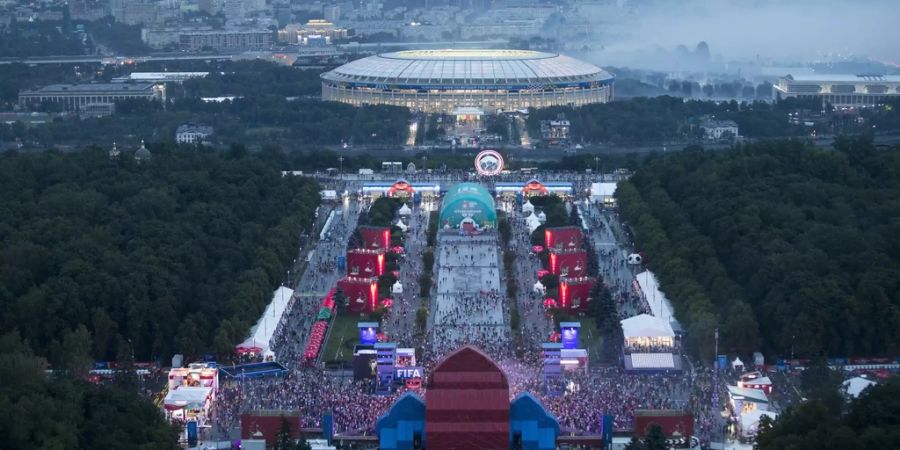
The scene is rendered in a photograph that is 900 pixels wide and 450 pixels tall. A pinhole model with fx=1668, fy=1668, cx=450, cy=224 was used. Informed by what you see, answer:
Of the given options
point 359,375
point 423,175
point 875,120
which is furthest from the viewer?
point 875,120

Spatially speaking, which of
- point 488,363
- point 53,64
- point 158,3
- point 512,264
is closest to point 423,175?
point 512,264

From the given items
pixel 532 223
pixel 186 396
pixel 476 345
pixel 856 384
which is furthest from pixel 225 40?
pixel 856 384

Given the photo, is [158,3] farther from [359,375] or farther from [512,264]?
[359,375]

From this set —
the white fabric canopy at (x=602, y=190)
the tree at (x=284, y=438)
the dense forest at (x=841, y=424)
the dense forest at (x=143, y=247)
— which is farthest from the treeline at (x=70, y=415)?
the white fabric canopy at (x=602, y=190)

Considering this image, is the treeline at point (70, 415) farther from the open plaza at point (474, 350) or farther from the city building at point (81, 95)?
the city building at point (81, 95)

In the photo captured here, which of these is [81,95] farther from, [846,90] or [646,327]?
[646,327]

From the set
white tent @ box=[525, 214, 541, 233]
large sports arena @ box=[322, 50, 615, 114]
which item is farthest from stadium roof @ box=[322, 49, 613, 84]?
white tent @ box=[525, 214, 541, 233]

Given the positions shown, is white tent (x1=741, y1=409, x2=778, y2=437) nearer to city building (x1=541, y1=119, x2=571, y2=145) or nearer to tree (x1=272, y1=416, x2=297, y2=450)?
tree (x1=272, y1=416, x2=297, y2=450)
